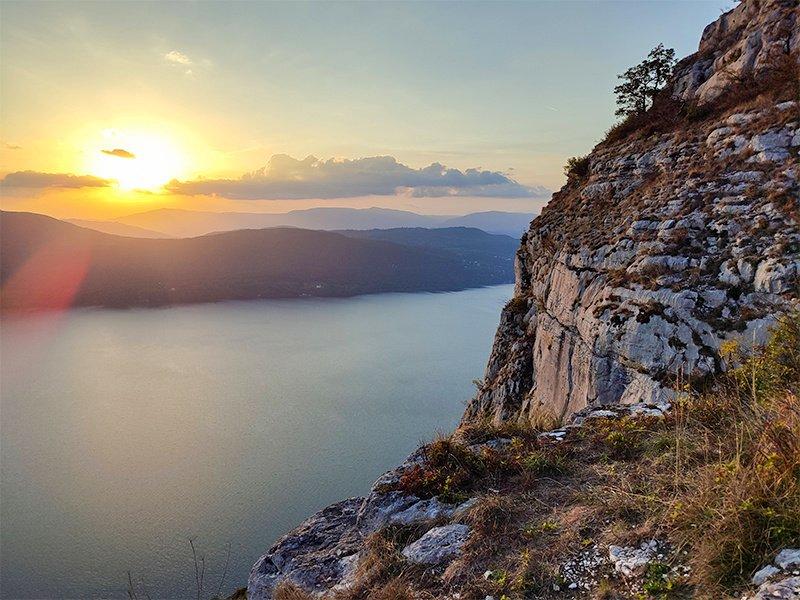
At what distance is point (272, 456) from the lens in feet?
156

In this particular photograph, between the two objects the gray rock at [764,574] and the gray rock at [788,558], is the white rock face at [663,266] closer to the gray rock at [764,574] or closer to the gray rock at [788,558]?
the gray rock at [788,558]

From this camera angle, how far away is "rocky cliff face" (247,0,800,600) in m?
5.26

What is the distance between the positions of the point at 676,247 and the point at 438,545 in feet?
44.8

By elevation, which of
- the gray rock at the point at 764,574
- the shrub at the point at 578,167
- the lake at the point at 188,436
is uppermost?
the shrub at the point at 578,167

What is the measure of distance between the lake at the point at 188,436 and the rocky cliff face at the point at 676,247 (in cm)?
865

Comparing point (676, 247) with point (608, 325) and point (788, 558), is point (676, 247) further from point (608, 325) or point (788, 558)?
point (788, 558)

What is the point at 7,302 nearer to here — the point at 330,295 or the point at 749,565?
the point at 330,295

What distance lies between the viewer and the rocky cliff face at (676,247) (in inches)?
503

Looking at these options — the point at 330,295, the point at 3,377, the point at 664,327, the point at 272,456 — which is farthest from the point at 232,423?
the point at 330,295

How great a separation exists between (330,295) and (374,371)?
383 feet

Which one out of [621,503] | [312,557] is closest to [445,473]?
[312,557]

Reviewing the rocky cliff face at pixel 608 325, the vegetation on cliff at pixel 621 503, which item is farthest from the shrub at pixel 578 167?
the vegetation on cliff at pixel 621 503

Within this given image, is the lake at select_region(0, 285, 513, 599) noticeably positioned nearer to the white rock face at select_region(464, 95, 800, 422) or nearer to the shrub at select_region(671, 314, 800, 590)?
the shrub at select_region(671, 314, 800, 590)

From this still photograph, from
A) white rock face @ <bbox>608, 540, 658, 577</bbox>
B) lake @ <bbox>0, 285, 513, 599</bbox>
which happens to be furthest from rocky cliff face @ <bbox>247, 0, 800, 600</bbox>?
lake @ <bbox>0, 285, 513, 599</bbox>
